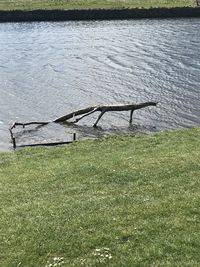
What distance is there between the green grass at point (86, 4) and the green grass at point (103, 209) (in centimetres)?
8033

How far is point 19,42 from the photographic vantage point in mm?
77375

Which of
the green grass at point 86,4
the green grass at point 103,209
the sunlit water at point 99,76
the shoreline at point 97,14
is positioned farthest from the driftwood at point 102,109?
the green grass at point 86,4

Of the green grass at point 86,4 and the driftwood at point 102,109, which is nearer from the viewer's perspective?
the driftwood at point 102,109

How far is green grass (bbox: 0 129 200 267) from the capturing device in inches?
579

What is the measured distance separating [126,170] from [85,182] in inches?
90.1

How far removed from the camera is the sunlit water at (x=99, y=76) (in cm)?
3984

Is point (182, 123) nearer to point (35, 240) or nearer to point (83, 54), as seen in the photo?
point (35, 240)

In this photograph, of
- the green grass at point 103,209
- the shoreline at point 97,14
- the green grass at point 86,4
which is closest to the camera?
the green grass at point 103,209

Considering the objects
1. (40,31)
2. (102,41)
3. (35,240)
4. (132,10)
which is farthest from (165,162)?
(132,10)

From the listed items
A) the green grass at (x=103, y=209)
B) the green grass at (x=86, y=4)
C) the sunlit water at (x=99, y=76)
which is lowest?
the sunlit water at (x=99, y=76)

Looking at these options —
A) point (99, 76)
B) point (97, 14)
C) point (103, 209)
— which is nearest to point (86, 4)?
point (97, 14)

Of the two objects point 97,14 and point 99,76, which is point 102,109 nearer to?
point 99,76

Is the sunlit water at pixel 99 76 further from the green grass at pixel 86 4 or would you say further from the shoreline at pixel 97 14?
the green grass at pixel 86 4

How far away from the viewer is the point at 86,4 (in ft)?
352
